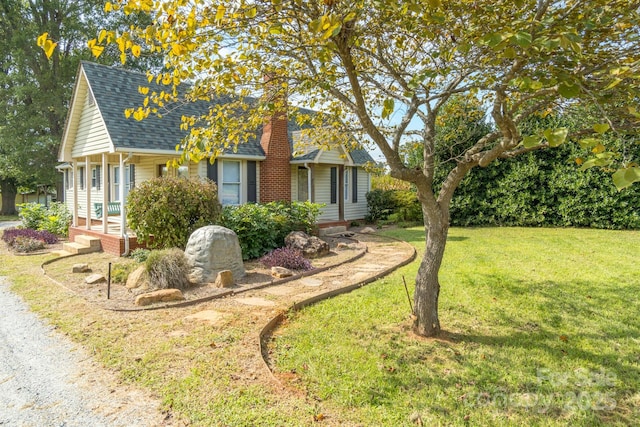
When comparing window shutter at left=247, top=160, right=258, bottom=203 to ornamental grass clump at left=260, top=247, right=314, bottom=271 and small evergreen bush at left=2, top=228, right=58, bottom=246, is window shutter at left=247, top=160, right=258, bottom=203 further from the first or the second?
small evergreen bush at left=2, top=228, right=58, bottom=246

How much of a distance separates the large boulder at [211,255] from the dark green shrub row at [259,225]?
1.69 meters

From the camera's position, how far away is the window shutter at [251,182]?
12.7 meters

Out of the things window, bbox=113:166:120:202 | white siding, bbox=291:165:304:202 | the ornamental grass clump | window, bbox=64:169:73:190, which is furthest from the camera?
window, bbox=64:169:73:190

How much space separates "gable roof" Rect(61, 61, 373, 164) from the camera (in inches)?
398

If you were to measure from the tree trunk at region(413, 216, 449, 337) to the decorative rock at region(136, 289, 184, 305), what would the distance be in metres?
3.59

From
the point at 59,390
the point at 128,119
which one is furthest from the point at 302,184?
the point at 59,390

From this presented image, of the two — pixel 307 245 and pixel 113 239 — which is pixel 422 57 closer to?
pixel 307 245

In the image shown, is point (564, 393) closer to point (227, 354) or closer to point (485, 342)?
point (485, 342)

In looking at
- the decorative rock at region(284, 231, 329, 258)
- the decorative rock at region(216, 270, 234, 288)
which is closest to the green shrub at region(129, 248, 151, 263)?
the decorative rock at region(216, 270, 234, 288)

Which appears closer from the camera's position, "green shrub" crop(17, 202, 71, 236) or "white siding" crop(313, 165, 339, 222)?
"green shrub" crop(17, 202, 71, 236)

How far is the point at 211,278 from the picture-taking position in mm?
6805

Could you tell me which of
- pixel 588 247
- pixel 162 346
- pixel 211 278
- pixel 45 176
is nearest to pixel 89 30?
pixel 45 176

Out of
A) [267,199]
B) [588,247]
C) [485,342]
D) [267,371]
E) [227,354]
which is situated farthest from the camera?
[267,199]

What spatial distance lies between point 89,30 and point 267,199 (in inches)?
772
